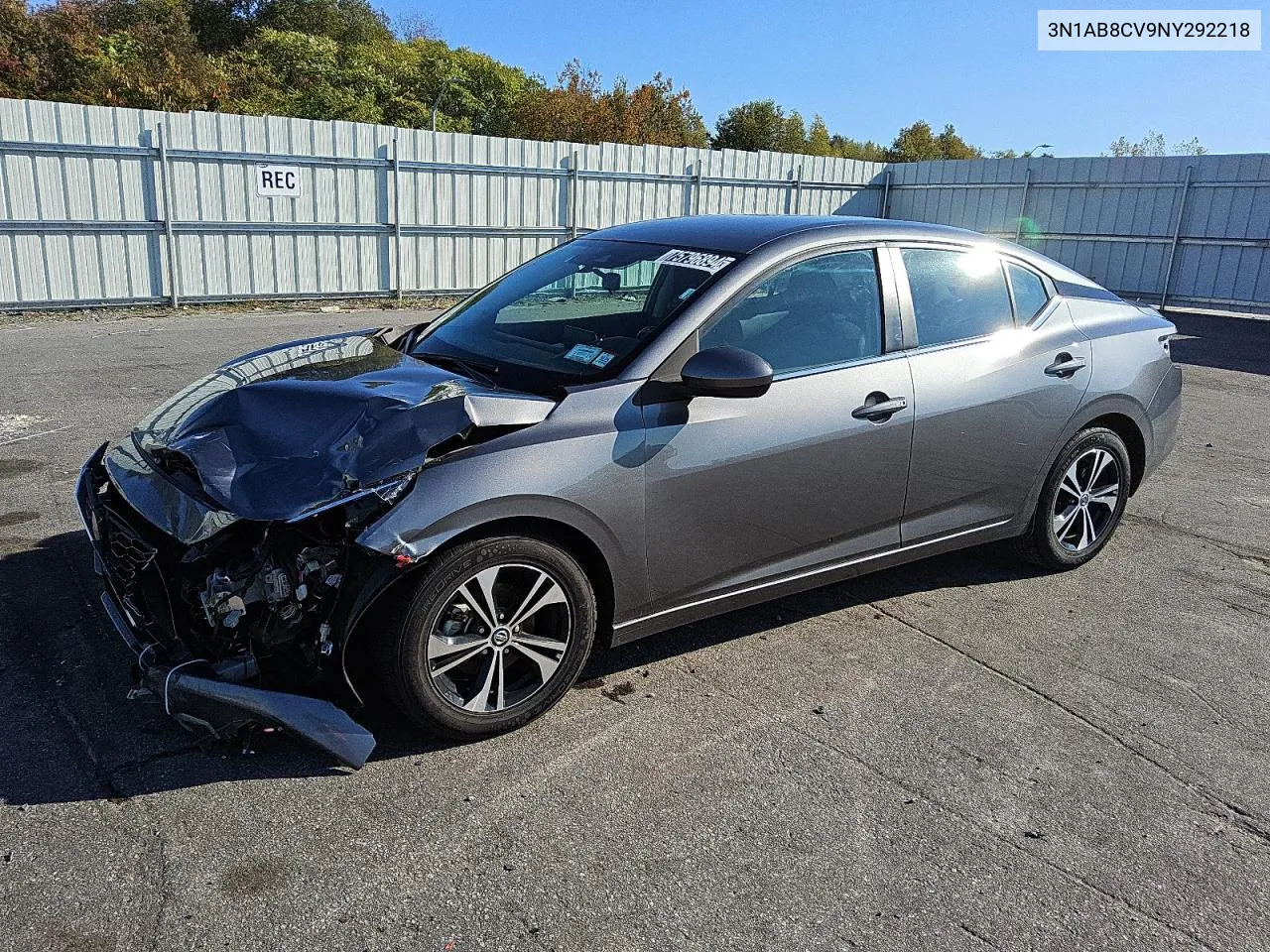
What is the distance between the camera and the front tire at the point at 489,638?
2982 millimetres

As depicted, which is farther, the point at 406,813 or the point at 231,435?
the point at 231,435

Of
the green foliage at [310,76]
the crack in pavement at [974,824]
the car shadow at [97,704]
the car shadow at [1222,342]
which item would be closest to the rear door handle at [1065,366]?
the car shadow at [97,704]

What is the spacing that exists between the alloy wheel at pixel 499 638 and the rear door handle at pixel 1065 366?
2.69m

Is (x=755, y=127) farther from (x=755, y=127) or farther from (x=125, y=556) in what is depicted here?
(x=125, y=556)

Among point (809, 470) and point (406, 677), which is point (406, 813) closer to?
point (406, 677)

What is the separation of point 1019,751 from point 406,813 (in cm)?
207

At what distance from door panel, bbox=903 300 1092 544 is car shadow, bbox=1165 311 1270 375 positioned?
8840mm

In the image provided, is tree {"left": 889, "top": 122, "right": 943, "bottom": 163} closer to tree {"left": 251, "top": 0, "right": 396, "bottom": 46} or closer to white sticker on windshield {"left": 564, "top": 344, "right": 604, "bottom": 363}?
tree {"left": 251, "top": 0, "right": 396, "bottom": 46}

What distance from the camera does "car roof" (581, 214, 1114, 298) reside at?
13.0ft

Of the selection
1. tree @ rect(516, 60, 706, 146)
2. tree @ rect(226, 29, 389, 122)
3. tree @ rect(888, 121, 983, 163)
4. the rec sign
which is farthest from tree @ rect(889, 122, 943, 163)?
the rec sign

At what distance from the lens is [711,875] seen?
2635mm

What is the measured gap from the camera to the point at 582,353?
3.63 meters

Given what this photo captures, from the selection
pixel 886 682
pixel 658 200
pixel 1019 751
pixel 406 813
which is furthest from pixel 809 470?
pixel 658 200

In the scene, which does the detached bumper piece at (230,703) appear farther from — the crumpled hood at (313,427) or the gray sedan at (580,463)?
the crumpled hood at (313,427)
